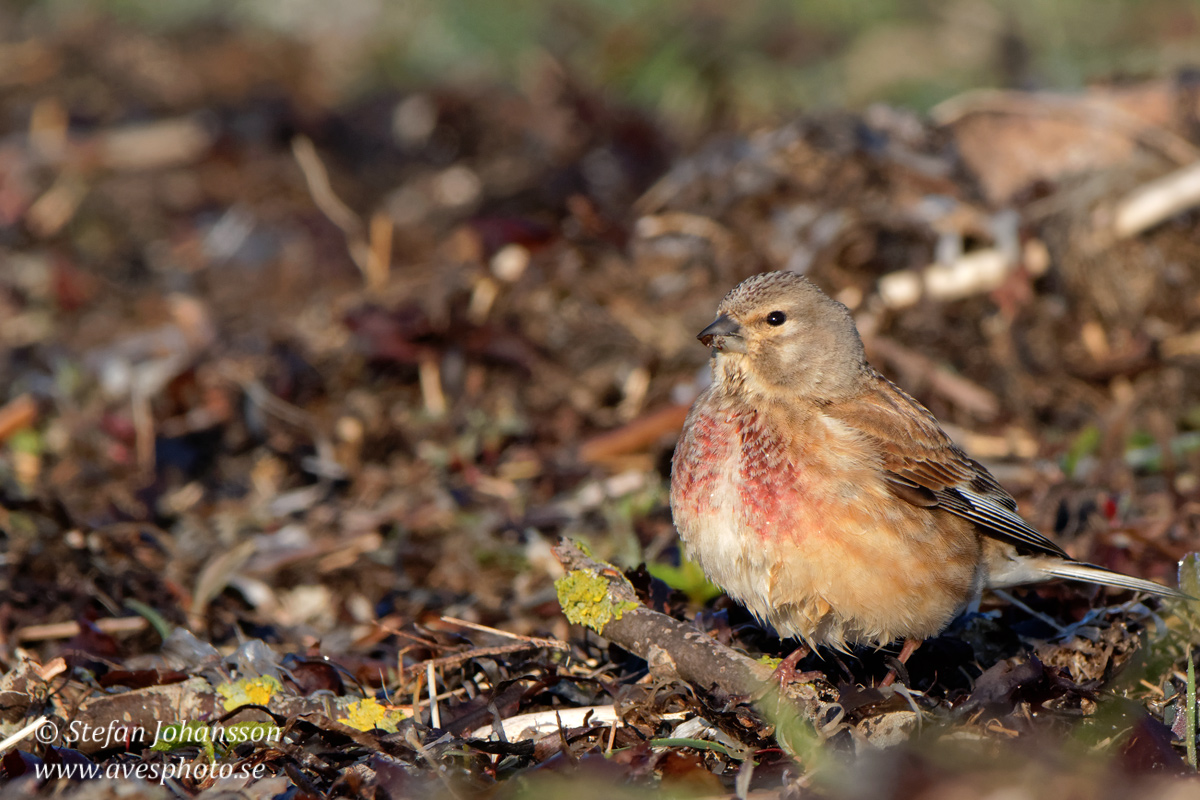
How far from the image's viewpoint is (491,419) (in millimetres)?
6312

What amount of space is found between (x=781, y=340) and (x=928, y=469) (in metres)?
0.66

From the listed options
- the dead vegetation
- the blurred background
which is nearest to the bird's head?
the dead vegetation

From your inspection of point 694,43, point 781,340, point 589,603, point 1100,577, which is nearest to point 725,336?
point 781,340

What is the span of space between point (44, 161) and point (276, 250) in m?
2.57

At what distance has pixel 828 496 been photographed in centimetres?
365

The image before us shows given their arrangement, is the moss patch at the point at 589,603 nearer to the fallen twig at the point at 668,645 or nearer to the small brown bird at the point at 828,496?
the fallen twig at the point at 668,645

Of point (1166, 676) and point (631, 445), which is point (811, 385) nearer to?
point (1166, 676)

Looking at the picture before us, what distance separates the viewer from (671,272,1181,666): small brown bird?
359 centimetres

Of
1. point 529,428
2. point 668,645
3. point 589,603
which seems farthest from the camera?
point 529,428

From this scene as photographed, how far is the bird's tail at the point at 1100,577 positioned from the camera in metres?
3.77

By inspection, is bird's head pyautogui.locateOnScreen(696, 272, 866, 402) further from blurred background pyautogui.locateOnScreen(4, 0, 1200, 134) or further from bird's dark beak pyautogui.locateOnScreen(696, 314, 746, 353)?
blurred background pyautogui.locateOnScreen(4, 0, 1200, 134)

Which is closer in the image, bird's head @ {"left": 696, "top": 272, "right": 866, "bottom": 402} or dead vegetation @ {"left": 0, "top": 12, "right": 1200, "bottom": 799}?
dead vegetation @ {"left": 0, "top": 12, "right": 1200, "bottom": 799}

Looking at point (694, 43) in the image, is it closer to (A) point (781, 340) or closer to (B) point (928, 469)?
(A) point (781, 340)

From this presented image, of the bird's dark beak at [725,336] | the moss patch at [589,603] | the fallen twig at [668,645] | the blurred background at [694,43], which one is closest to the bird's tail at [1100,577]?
the fallen twig at [668,645]
